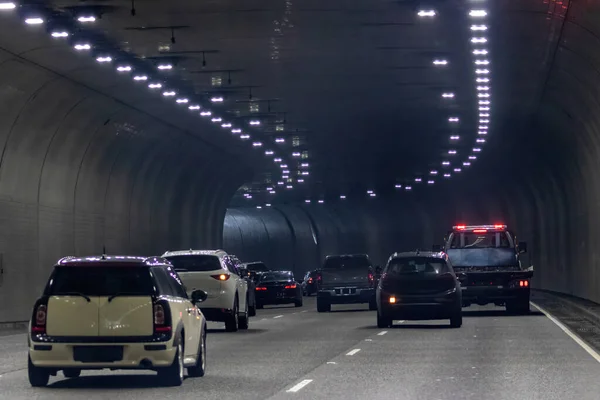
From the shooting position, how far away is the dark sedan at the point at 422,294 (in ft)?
106

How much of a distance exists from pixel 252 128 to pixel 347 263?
636cm

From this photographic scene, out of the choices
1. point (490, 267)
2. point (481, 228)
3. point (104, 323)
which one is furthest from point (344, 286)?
point (104, 323)

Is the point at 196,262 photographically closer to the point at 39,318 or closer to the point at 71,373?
the point at 71,373

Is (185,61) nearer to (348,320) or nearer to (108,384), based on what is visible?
(348,320)

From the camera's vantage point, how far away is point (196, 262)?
32.2m

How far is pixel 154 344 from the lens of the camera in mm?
17375

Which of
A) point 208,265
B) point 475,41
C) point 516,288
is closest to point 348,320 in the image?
point 516,288

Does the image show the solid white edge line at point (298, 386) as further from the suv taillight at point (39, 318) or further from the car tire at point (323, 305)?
the car tire at point (323, 305)

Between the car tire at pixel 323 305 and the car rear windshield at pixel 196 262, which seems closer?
the car rear windshield at pixel 196 262

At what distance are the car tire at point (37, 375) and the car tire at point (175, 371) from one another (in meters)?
1.40

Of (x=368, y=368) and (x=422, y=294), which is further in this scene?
(x=422, y=294)

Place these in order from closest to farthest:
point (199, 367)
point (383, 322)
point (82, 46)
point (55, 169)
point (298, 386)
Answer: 1. point (298, 386)
2. point (199, 367)
3. point (82, 46)
4. point (383, 322)
5. point (55, 169)

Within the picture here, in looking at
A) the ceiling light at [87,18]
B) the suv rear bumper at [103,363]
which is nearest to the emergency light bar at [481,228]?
the ceiling light at [87,18]

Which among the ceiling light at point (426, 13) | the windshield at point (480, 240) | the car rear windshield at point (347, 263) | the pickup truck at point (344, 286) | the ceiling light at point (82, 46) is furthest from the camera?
the car rear windshield at point (347, 263)
